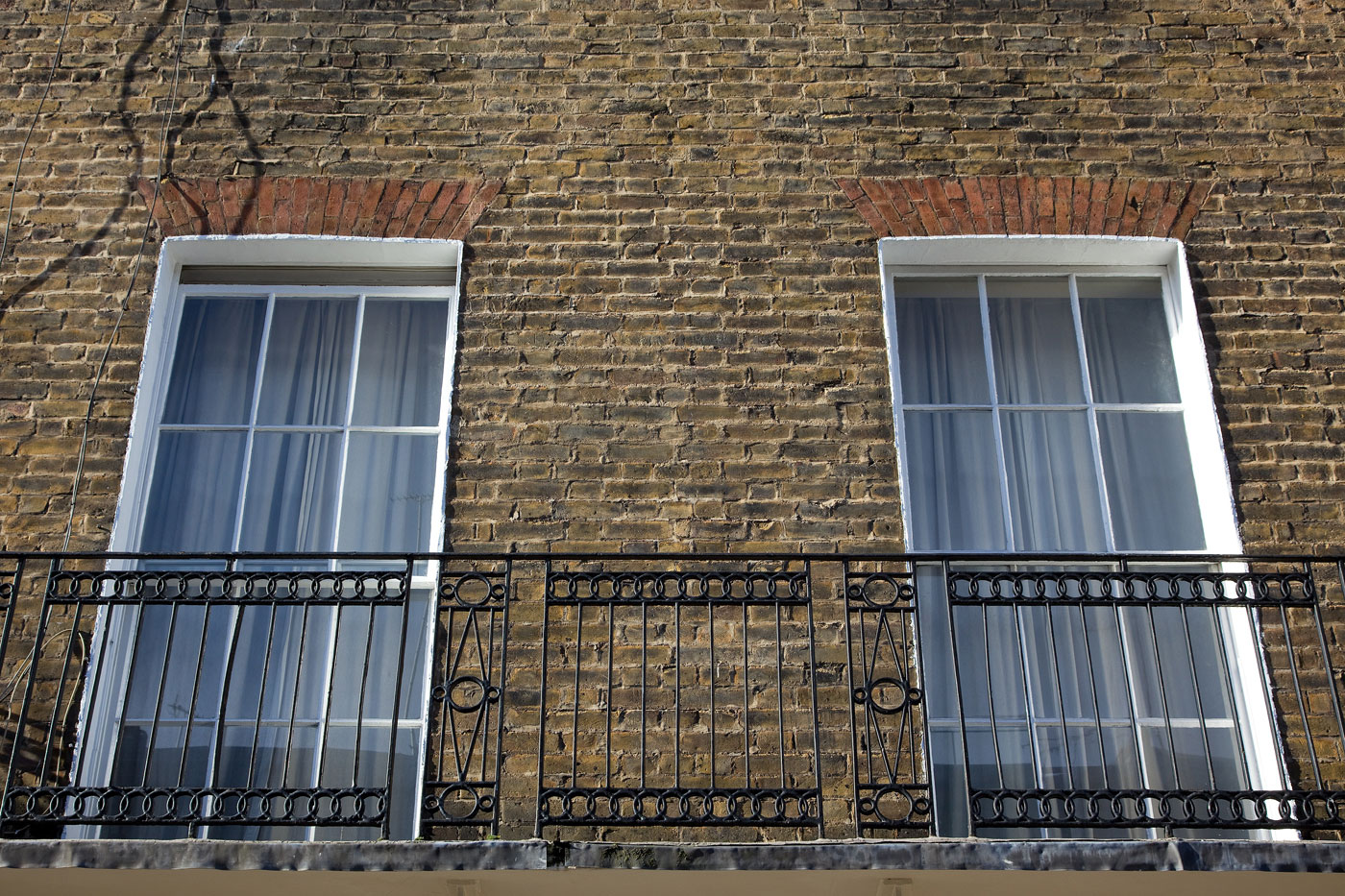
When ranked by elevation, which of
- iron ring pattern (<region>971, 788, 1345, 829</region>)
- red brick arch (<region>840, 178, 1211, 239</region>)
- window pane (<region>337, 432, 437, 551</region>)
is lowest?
iron ring pattern (<region>971, 788, 1345, 829</region>)

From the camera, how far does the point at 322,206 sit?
6.90 meters

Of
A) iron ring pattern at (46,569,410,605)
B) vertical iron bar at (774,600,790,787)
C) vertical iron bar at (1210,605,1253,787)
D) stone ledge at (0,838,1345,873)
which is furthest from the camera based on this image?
vertical iron bar at (1210,605,1253,787)

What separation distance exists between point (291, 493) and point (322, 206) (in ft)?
4.52

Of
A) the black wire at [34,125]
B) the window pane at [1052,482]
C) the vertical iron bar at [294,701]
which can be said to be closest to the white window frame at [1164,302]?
the window pane at [1052,482]

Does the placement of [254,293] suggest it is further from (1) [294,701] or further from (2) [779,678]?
(2) [779,678]

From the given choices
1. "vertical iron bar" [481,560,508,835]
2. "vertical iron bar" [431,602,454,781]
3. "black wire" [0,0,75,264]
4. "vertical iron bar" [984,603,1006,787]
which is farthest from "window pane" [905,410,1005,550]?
"black wire" [0,0,75,264]

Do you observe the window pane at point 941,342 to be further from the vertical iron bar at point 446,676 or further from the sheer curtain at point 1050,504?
the vertical iron bar at point 446,676

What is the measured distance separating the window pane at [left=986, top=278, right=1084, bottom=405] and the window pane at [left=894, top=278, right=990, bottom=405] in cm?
9

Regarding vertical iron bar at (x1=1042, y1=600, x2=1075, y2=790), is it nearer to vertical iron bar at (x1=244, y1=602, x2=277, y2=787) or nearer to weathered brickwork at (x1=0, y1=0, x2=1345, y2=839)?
weathered brickwork at (x1=0, y1=0, x2=1345, y2=839)

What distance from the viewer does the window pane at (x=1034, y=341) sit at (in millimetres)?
6871

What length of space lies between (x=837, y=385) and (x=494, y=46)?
251 cm

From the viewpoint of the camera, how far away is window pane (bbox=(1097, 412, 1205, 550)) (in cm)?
652

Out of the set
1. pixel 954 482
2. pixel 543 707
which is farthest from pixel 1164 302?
pixel 543 707

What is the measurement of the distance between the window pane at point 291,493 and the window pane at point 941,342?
8.78ft
